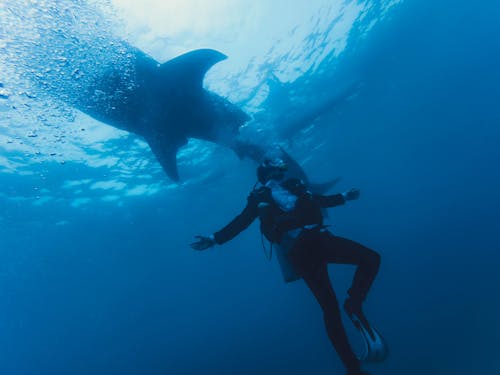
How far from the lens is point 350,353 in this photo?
376cm

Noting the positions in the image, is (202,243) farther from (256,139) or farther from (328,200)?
(256,139)

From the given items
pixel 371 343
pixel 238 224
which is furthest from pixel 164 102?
pixel 371 343

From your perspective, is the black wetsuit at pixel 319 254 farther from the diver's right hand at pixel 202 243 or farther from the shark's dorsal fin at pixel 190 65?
the shark's dorsal fin at pixel 190 65

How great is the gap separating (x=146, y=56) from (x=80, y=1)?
1798mm

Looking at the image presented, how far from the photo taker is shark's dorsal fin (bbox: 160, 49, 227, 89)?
27.7ft

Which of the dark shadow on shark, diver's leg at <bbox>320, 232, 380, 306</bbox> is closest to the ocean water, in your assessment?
the dark shadow on shark

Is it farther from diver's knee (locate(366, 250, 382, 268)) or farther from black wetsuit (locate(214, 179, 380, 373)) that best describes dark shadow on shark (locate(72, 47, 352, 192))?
diver's knee (locate(366, 250, 382, 268))

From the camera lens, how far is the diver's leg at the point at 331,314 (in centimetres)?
375

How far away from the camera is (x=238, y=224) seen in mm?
4859

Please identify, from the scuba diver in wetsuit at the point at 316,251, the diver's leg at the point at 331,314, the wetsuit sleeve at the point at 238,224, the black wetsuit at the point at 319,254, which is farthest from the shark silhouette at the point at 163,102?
the diver's leg at the point at 331,314

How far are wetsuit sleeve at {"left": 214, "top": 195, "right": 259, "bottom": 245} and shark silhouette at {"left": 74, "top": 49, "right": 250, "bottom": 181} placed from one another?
5362mm

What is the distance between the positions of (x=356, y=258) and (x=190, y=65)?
22.8ft

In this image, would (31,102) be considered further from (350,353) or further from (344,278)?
(344,278)

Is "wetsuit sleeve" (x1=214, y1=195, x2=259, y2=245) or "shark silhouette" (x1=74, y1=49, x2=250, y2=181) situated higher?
"shark silhouette" (x1=74, y1=49, x2=250, y2=181)
